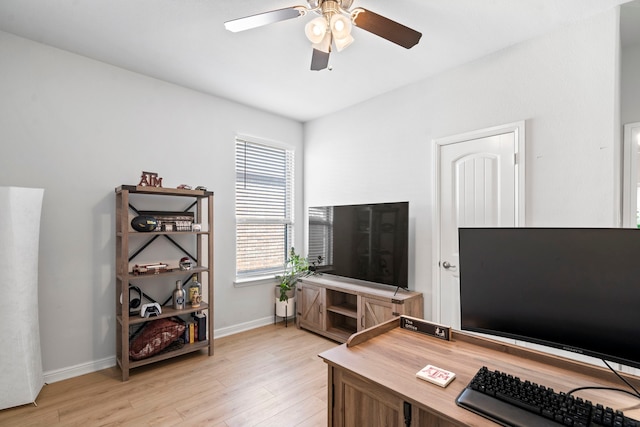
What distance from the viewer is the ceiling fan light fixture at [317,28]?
5.93 ft

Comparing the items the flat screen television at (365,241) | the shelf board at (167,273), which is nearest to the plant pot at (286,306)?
the flat screen television at (365,241)

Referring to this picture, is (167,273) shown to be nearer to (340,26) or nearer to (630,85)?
(340,26)

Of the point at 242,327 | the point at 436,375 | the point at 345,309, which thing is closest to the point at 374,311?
the point at 345,309

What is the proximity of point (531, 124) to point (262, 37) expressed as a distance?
2.26m

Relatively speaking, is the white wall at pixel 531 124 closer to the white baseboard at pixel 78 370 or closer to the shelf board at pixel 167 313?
the shelf board at pixel 167 313

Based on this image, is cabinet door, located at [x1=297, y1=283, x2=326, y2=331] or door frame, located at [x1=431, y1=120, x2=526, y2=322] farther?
cabinet door, located at [x1=297, y1=283, x2=326, y2=331]

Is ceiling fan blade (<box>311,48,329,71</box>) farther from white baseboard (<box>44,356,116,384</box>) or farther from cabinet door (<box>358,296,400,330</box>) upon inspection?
white baseboard (<box>44,356,116,384</box>)

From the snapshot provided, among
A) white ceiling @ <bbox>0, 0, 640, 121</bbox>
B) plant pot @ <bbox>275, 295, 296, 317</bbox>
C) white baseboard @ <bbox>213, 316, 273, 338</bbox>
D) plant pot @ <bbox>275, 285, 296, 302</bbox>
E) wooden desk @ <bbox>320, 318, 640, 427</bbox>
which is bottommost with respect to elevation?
white baseboard @ <bbox>213, 316, 273, 338</bbox>

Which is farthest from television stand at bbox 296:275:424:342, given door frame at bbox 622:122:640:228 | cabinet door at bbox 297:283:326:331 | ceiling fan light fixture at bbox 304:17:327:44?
ceiling fan light fixture at bbox 304:17:327:44

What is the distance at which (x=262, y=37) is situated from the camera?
246 cm

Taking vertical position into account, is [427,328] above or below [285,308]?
above

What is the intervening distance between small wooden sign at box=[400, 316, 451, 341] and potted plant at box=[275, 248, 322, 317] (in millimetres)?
2203

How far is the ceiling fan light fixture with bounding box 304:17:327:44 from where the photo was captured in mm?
1807

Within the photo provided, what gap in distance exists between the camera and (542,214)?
96.3 inches
